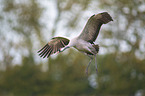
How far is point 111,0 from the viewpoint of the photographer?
20.7 metres

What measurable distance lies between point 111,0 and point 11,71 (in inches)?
435

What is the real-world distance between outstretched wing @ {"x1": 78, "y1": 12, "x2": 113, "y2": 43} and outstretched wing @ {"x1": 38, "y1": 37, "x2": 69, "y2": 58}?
49cm

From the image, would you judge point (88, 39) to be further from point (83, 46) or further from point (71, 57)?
point (71, 57)

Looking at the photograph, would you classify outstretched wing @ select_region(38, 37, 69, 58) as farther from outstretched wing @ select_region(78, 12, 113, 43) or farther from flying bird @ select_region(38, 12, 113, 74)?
outstretched wing @ select_region(78, 12, 113, 43)

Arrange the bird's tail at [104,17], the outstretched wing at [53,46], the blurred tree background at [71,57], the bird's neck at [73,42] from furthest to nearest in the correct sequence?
the blurred tree background at [71,57], the outstretched wing at [53,46], the bird's neck at [73,42], the bird's tail at [104,17]

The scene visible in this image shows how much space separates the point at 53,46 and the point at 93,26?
3.68ft

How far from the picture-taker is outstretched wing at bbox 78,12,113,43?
5.31m

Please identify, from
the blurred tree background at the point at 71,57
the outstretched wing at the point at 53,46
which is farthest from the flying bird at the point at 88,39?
the blurred tree background at the point at 71,57

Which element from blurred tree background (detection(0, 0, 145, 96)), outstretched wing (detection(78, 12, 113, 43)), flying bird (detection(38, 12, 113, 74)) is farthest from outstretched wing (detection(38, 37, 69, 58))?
blurred tree background (detection(0, 0, 145, 96))

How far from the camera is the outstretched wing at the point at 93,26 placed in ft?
17.4

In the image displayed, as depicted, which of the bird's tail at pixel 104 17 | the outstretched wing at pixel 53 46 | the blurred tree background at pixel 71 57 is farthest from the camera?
the blurred tree background at pixel 71 57

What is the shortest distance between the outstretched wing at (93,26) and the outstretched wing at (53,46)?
19.2 inches

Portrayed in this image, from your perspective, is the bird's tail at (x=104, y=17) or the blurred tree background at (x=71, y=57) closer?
the bird's tail at (x=104, y=17)

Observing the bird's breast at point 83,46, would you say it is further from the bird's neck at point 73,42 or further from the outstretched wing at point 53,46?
the outstretched wing at point 53,46
